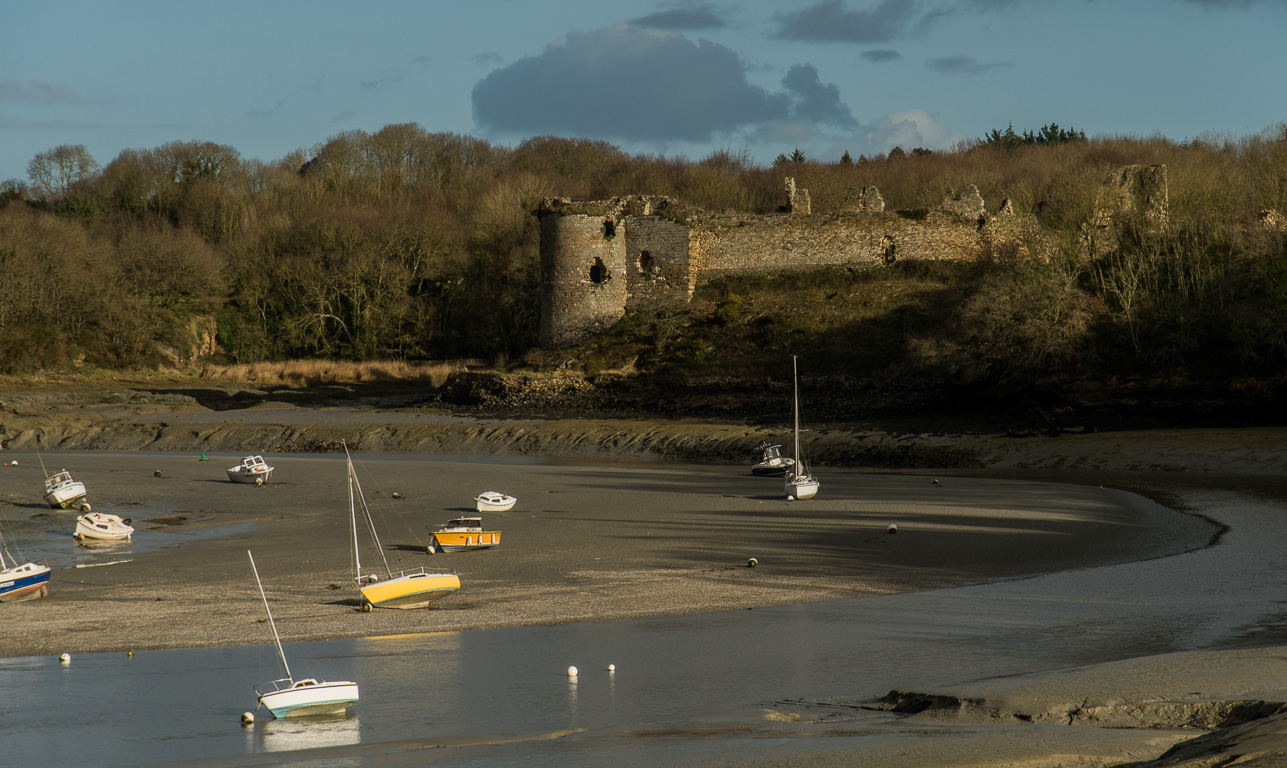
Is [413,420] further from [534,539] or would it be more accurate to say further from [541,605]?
[541,605]

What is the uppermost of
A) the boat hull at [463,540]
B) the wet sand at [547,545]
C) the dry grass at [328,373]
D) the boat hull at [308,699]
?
the dry grass at [328,373]

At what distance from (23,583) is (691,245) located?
33262 millimetres

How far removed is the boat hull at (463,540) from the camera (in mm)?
16734

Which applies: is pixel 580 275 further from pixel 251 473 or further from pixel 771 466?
pixel 251 473

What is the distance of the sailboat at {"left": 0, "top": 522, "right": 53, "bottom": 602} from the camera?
1346 centimetres

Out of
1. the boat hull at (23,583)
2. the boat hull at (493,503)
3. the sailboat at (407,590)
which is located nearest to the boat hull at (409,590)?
the sailboat at (407,590)

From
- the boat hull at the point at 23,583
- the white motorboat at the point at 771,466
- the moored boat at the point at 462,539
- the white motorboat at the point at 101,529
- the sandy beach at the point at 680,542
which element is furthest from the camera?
the white motorboat at the point at 771,466

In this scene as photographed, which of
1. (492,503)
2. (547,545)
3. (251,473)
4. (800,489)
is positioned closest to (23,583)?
(547,545)

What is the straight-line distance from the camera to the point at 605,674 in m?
9.88

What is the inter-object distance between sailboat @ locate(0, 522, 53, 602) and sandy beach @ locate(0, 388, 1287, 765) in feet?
1.39

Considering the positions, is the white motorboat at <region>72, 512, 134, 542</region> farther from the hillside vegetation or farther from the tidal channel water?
the hillside vegetation

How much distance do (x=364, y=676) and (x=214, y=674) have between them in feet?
4.72

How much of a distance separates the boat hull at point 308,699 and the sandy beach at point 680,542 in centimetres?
291

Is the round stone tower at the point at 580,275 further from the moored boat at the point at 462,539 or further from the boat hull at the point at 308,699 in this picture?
the boat hull at the point at 308,699
